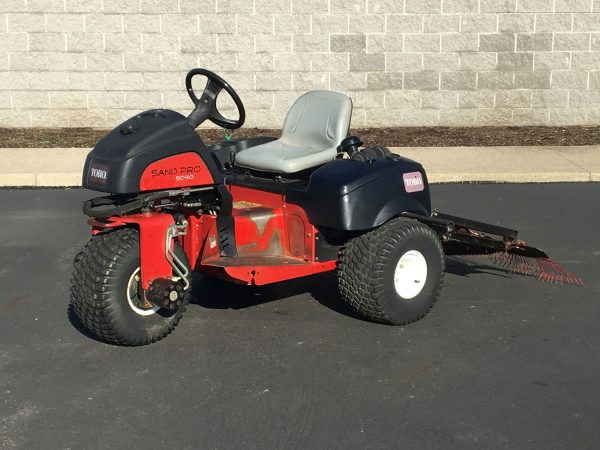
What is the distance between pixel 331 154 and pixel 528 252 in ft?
4.69

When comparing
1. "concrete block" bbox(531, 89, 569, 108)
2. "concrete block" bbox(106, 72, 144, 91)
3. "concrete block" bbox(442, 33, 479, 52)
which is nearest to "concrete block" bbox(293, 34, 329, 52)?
"concrete block" bbox(442, 33, 479, 52)

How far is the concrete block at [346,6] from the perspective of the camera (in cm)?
1206

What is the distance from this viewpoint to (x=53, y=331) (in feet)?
18.0

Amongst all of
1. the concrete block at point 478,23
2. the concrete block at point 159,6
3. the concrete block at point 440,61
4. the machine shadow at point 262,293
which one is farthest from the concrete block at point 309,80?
the machine shadow at point 262,293

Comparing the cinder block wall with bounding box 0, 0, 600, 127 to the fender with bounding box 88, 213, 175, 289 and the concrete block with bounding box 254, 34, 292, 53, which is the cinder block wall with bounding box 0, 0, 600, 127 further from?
the fender with bounding box 88, 213, 175, 289

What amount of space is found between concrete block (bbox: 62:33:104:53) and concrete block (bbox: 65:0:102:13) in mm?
299

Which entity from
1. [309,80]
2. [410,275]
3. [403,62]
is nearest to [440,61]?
[403,62]

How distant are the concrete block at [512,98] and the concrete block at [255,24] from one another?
3.13 meters

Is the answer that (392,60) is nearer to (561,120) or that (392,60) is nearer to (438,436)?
(561,120)

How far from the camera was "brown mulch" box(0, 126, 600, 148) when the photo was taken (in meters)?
11.8

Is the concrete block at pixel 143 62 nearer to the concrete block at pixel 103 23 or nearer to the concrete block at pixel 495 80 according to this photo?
the concrete block at pixel 103 23

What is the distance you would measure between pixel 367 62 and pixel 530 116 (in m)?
2.33

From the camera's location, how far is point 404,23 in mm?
12195

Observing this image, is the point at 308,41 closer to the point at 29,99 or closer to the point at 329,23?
the point at 329,23
